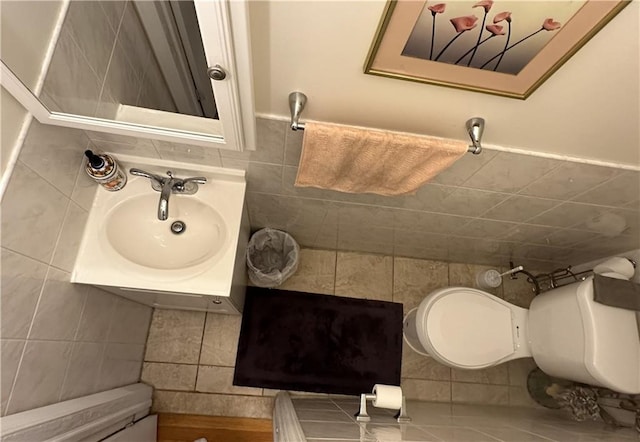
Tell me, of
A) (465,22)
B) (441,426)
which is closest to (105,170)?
(465,22)

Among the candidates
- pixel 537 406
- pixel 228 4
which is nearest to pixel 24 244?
pixel 228 4

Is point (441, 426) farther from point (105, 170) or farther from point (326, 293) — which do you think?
point (105, 170)

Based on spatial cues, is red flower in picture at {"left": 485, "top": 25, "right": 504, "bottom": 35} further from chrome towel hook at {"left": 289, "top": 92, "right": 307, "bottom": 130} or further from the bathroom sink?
the bathroom sink

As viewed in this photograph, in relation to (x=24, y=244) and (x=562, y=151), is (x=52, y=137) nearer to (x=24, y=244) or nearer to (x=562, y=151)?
(x=24, y=244)

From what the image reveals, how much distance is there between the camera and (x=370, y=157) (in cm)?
119

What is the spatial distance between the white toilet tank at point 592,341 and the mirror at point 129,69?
1.58m

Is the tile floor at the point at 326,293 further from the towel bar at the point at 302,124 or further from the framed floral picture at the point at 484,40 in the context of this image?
the framed floral picture at the point at 484,40

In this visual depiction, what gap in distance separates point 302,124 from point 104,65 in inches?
26.7

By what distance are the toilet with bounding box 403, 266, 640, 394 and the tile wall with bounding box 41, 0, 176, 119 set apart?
5.05 feet

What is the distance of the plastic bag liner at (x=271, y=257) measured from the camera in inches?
81.1

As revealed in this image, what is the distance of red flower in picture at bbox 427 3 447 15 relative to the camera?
33.4 inches

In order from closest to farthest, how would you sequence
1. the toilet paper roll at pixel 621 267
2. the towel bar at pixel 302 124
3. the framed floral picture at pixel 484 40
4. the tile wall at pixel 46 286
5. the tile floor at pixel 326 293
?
the framed floral picture at pixel 484 40 → the tile wall at pixel 46 286 → the towel bar at pixel 302 124 → the toilet paper roll at pixel 621 267 → the tile floor at pixel 326 293

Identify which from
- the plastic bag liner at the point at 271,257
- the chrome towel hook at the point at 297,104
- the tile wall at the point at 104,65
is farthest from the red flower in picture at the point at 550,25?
the plastic bag liner at the point at 271,257

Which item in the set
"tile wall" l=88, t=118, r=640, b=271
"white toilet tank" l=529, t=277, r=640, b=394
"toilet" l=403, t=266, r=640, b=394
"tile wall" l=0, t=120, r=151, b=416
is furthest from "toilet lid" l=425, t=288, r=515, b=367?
"tile wall" l=0, t=120, r=151, b=416
